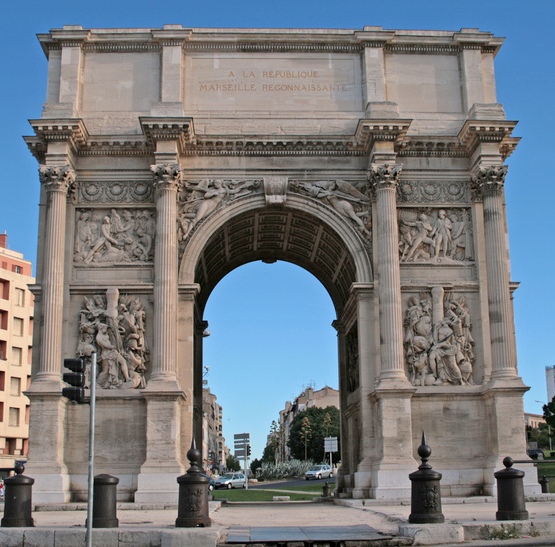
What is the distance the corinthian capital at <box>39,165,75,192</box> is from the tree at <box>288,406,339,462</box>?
71920 millimetres

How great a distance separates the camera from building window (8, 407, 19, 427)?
6031 cm

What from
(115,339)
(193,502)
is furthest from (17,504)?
(115,339)

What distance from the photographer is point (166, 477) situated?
24.4 metres

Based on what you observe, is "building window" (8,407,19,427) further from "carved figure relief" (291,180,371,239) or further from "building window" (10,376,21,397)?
"carved figure relief" (291,180,371,239)

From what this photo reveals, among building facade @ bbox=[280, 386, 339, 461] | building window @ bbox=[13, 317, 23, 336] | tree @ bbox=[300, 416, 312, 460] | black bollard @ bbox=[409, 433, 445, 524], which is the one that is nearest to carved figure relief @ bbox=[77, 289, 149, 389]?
black bollard @ bbox=[409, 433, 445, 524]

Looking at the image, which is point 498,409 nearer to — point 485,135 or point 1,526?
point 485,135

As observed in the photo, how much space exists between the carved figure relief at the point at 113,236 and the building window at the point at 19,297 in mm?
38653

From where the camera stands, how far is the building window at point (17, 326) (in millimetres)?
63094

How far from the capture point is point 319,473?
2552 inches

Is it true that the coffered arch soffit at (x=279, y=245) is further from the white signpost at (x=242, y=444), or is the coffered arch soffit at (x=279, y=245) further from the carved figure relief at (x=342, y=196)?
the white signpost at (x=242, y=444)

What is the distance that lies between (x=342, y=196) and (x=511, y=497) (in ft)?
46.0

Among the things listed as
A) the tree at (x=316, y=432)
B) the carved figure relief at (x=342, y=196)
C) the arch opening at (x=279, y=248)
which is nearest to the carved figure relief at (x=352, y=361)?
the arch opening at (x=279, y=248)


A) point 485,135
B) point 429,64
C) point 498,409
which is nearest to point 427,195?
point 485,135

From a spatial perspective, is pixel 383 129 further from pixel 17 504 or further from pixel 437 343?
pixel 17 504
